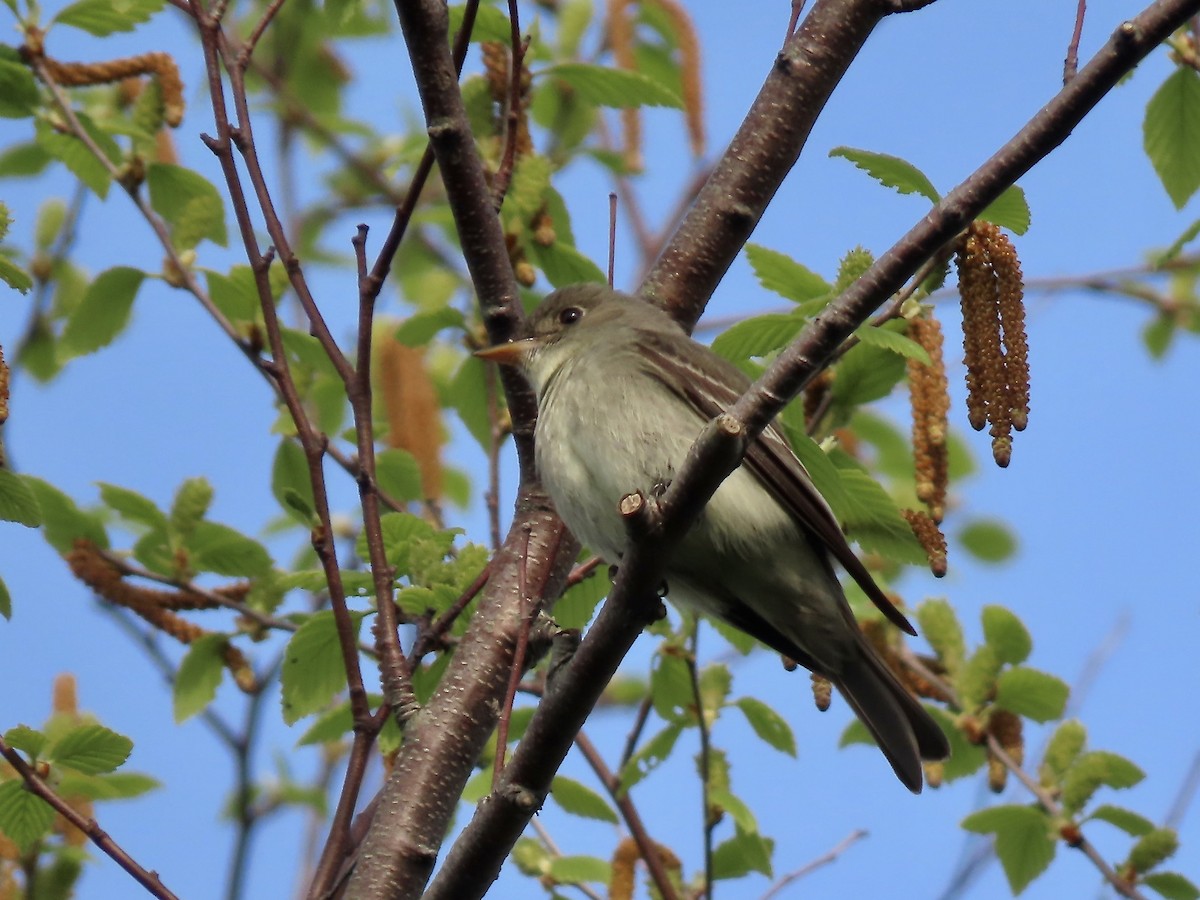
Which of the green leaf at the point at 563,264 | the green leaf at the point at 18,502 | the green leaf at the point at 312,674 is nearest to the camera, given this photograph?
the green leaf at the point at 18,502

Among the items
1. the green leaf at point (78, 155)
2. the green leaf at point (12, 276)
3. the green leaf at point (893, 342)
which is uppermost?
the green leaf at point (78, 155)

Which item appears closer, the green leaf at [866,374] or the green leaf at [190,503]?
the green leaf at [866,374]

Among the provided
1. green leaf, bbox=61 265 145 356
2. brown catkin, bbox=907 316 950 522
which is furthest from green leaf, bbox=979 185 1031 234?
green leaf, bbox=61 265 145 356

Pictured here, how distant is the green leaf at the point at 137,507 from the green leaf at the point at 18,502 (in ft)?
3.75

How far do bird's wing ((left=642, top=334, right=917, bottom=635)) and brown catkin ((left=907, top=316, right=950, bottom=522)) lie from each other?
0.27 meters

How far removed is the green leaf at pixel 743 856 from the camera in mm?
4629

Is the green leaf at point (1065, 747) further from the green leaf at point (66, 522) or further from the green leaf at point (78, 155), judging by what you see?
the green leaf at point (78, 155)

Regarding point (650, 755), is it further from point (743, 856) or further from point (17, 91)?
point (17, 91)

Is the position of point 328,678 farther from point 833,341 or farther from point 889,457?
point 889,457

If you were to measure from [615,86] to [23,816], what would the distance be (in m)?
2.78

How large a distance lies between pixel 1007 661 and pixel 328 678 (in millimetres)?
2203

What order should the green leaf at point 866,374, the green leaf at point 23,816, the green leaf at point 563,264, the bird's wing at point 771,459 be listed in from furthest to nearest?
the green leaf at point 563,264
the green leaf at point 866,374
the bird's wing at point 771,459
the green leaf at point 23,816

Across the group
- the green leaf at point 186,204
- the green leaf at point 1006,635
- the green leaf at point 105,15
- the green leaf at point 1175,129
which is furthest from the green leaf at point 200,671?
the green leaf at point 1175,129

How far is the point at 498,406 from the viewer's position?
554 cm
